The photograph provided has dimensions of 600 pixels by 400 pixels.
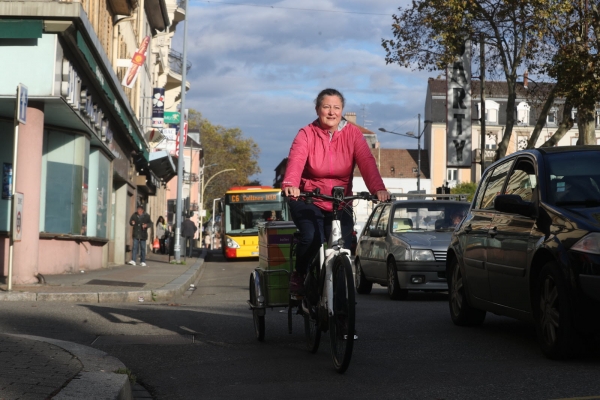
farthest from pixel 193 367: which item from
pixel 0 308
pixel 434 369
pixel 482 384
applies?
pixel 0 308

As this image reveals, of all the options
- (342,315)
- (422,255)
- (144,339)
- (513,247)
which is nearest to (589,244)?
(513,247)

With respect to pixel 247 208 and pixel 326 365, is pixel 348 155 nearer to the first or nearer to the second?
pixel 326 365

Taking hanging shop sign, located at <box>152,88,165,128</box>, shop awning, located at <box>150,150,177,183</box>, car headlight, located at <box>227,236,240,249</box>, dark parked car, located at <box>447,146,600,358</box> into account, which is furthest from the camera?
hanging shop sign, located at <box>152,88,165,128</box>

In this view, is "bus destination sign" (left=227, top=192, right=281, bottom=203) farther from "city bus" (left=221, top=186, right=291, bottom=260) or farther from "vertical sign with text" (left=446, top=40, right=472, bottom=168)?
"vertical sign with text" (left=446, top=40, right=472, bottom=168)

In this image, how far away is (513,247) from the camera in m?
7.97

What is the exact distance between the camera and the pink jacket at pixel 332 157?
774 cm

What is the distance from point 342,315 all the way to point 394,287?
796cm

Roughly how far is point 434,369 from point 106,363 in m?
2.23

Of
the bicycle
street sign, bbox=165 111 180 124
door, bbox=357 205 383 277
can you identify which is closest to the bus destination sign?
street sign, bbox=165 111 180 124

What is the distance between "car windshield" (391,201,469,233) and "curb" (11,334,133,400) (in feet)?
28.8

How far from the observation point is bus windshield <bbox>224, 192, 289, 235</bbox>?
40.2m

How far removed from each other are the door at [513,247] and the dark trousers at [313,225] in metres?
1.33

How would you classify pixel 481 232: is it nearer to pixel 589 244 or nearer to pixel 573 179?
pixel 573 179

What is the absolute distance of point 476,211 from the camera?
9484 mm
